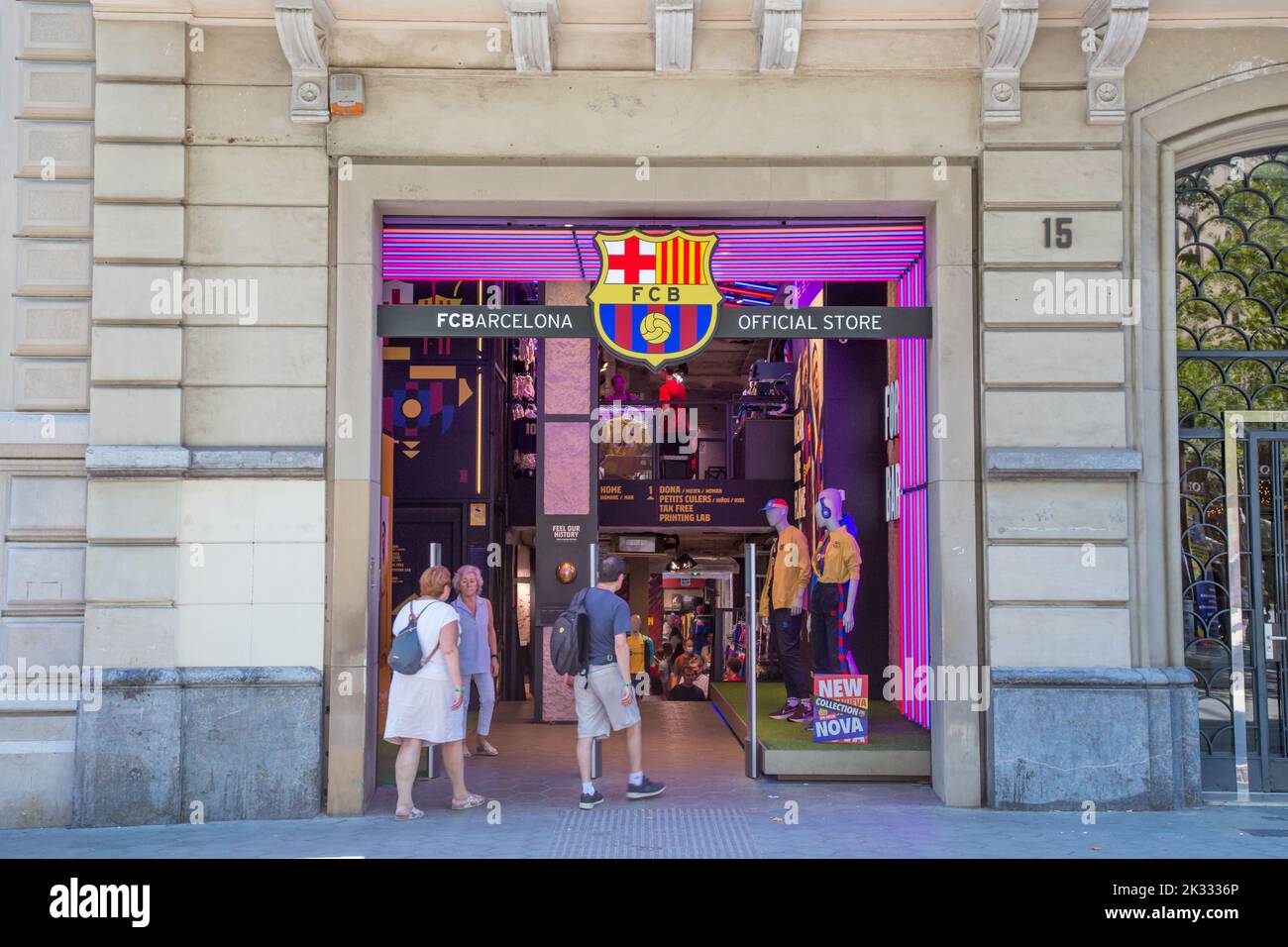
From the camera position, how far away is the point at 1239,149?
10344 millimetres

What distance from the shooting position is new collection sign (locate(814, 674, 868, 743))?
1090cm

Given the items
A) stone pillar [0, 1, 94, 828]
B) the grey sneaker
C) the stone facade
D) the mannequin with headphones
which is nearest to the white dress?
the stone facade

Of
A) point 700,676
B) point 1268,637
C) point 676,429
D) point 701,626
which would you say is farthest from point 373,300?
point 701,626

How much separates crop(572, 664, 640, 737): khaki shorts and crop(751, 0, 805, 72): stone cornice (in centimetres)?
478

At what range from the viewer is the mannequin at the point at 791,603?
40.1ft

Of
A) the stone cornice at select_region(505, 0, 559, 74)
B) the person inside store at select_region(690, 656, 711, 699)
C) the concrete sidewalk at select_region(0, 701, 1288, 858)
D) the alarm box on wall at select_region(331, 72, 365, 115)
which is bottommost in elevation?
the person inside store at select_region(690, 656, 711, 699)

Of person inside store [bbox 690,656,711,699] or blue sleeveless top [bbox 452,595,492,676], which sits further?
person inside store [bbox 690,656,711,699]

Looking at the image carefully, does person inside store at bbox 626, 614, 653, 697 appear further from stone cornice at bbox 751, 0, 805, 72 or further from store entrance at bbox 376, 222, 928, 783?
stone cornice at bbox 751, 0, 805, 72

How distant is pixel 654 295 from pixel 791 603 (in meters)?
3.62

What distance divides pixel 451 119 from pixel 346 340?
6.26 feet

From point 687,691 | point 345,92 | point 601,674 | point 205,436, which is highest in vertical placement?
point 345,92

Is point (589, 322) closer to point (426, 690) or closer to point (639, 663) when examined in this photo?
point (426, 690)

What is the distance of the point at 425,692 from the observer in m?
9.44

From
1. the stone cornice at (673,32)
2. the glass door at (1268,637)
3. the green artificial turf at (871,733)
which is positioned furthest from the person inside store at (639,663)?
the stone cornice at (673,32)
